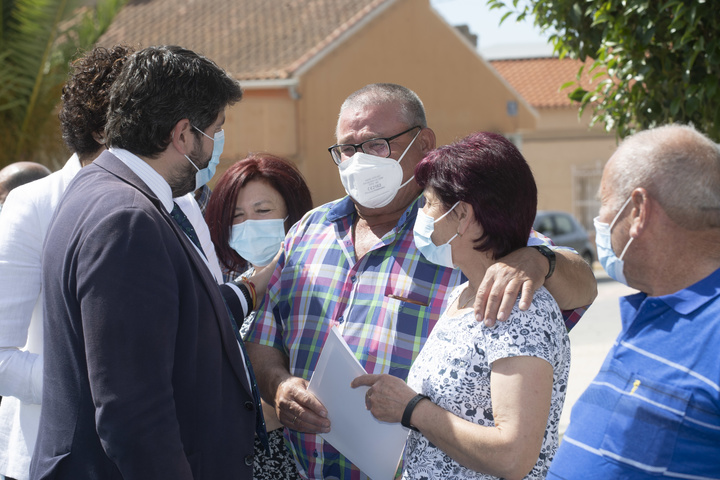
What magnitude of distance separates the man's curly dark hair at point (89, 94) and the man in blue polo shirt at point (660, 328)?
1.69 metres

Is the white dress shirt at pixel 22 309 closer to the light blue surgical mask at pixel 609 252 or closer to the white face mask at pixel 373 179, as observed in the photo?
the white face mask at pixel 373 179

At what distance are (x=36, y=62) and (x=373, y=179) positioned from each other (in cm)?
782

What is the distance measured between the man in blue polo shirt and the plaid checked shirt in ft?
2.56

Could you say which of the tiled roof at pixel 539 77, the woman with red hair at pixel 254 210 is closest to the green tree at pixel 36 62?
the woman with red hair at pixel 254 210

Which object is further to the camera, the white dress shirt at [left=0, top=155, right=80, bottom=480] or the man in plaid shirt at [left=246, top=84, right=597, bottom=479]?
the man in plaid shirt at [left=246, top=84, right=597, bottom=479]

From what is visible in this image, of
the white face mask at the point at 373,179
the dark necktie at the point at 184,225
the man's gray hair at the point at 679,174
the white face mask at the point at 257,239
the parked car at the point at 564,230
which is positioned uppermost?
the man's gray hair at the point at 679,174

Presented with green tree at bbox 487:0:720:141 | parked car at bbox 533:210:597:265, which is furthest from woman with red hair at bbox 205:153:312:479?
parked car at bbox 533:210:597:265

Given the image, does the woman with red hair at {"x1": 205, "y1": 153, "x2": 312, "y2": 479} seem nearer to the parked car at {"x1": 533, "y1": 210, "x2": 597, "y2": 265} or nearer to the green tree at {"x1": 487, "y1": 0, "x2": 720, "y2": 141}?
the green tree at {"x1": 487, "y1": 0, "x2": 720, "y2": 141}

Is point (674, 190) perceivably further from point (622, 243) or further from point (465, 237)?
point (465, 237)

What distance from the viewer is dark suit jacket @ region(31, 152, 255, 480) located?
1.90m

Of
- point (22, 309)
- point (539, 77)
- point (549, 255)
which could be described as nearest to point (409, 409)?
point (549, 255)

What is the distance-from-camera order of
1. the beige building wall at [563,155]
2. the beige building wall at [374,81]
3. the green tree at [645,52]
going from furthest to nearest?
the beige building wall at [563,155]
the beige building wall at [374,81]
the green tree at [645,52]

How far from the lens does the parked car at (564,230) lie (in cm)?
1970

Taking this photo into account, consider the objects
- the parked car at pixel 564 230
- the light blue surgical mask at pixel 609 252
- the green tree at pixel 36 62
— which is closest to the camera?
the light blue surgical mask at pixel 609 252
